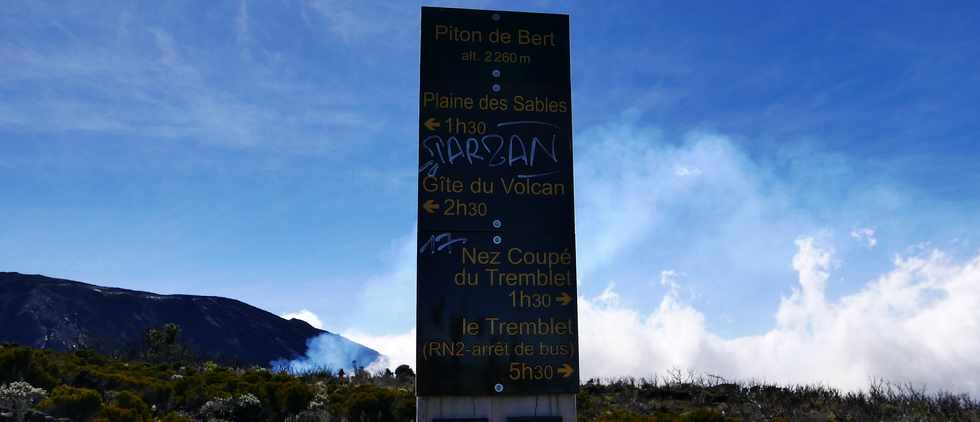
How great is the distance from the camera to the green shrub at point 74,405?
13.2 m

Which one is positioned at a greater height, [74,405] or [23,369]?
[23,369]

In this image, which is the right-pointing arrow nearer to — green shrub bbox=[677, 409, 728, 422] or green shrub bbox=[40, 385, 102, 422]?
green shrub bbox=[677, 409, 728, 422]

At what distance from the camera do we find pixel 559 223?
7504 millimetres

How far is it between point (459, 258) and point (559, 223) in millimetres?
963

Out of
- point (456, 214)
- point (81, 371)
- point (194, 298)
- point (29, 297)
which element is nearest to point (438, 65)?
point (456, 214)

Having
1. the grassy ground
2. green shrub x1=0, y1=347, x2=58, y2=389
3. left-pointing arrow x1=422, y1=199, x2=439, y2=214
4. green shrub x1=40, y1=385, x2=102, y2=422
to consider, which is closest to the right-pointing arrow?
left-pointing arrow x1=422, y1=199, x2=439, y2=214

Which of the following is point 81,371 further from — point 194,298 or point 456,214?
point 194,298

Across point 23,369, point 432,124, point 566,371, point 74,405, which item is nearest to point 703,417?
point 566,371

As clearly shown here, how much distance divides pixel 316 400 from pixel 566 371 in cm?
1073

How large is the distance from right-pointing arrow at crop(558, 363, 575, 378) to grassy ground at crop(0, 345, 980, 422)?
5.95 meters

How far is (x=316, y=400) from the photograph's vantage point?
16938 millimetres

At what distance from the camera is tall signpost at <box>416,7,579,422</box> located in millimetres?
7223

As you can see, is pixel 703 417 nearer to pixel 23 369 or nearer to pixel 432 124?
pixel 432 124

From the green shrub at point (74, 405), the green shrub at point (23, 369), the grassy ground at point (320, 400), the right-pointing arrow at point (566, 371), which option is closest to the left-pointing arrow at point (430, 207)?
the right-pointing arrow at point (566, 371)
